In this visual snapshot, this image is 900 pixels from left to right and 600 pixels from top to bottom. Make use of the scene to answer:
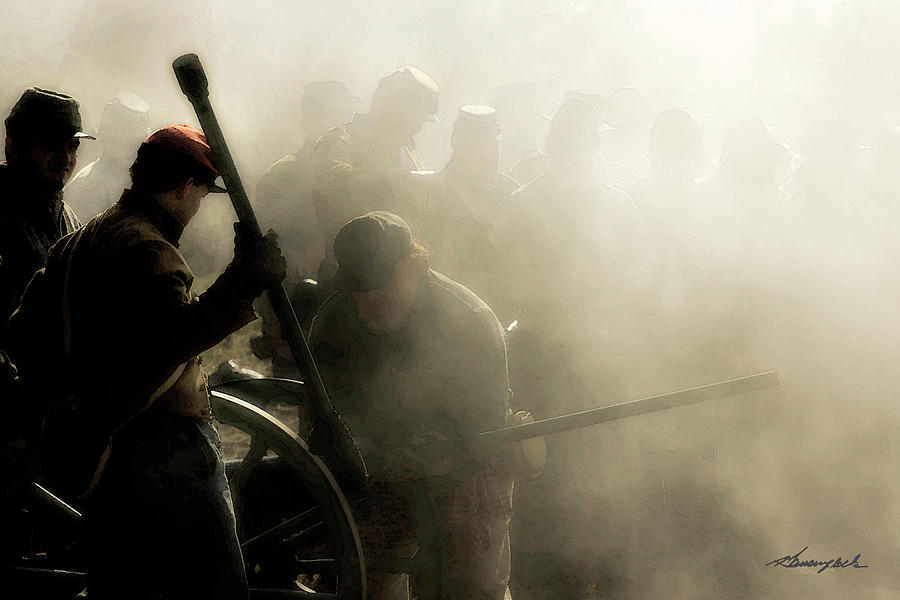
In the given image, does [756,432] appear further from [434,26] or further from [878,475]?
[434,26]

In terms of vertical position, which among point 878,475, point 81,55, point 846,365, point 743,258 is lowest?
point 878,475

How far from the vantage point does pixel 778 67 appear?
380 inches

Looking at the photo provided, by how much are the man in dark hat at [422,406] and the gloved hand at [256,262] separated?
70 cm

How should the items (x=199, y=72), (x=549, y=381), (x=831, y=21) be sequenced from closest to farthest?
(x=199, y=72)
(x=549, y=381)
(x=831, y=21)

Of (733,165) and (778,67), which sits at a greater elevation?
(778,67)

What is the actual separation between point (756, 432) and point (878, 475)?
851 millimetres

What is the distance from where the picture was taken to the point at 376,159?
501cm

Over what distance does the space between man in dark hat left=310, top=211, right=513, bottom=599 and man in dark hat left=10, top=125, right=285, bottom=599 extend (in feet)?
2.50

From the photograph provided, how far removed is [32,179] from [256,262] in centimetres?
148

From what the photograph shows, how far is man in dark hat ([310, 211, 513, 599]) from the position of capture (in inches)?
115

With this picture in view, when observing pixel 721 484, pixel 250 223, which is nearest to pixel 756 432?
pixel 721 484

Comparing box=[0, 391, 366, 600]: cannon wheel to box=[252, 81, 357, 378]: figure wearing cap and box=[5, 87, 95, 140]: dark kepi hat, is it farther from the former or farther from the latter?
box=[252, 81, 357, 378]: figure wearing cap

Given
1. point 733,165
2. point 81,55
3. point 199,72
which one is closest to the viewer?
point 199,72
